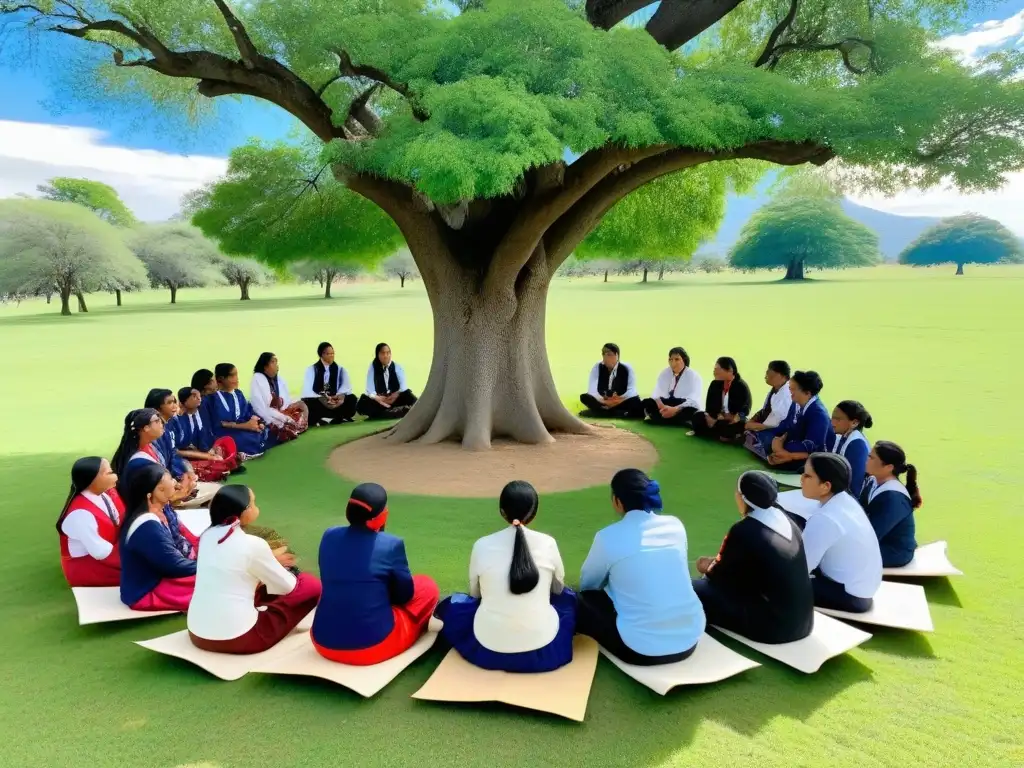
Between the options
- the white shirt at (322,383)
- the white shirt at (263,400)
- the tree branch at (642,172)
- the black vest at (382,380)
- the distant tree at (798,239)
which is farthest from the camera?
the distant tree at (798,239)

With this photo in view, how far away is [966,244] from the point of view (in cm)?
8588

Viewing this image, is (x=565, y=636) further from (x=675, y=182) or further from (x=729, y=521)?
(x=675, y=182)

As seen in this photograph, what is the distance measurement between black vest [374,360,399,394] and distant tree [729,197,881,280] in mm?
65653

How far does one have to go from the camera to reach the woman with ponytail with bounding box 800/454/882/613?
13.9ft

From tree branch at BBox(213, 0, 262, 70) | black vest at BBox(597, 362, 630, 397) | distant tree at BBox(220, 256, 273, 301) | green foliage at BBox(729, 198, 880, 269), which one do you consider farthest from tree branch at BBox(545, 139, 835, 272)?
green foliage at BBox(729, 198, 880, 269)

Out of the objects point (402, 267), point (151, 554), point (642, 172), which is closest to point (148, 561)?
point (151, 554)

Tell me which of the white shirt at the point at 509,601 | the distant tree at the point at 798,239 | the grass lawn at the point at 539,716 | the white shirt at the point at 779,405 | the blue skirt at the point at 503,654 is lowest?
the grass lawn at the point at 539,716

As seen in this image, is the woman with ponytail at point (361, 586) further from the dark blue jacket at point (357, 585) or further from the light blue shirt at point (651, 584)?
the light blue shirt at point (651, 584)

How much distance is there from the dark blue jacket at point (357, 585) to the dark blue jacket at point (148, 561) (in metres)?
1.29

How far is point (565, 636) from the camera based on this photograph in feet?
12.5

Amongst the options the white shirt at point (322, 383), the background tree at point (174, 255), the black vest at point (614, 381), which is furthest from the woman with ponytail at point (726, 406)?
the background tree at point (174, 255)

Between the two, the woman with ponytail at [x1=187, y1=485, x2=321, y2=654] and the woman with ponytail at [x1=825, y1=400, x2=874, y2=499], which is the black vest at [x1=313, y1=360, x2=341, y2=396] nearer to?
the woman with ponytail at [x1=187, y1=485, x2=321, y2=654]

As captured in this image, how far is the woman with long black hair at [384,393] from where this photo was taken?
11070 mm

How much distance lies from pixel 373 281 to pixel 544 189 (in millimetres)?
92587
